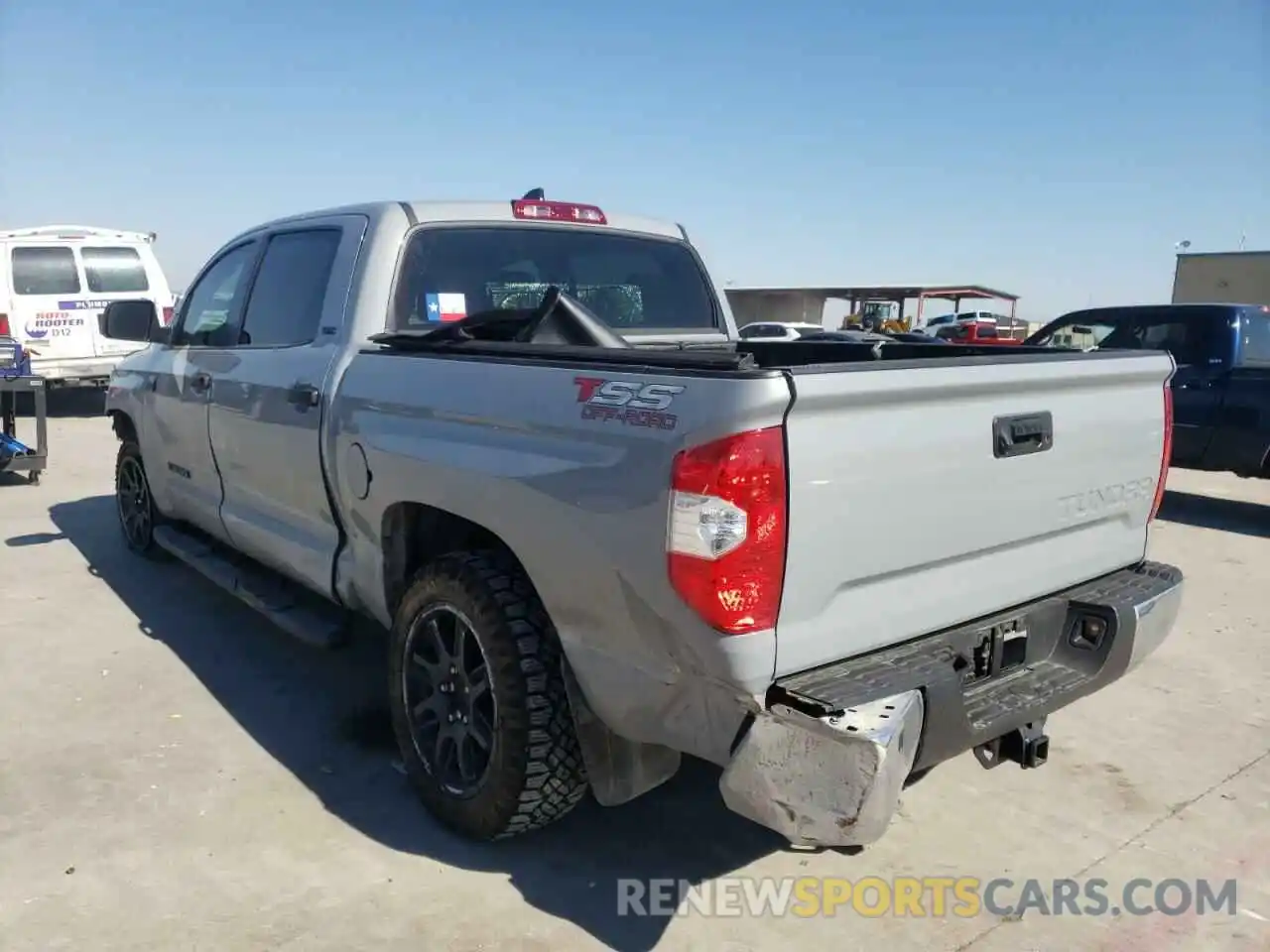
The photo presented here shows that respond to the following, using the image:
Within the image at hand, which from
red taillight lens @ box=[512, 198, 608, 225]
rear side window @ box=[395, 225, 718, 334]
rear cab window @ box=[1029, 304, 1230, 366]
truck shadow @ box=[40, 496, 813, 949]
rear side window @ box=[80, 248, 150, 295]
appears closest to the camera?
truck shadow @ box=[40, 496, 813, 949]

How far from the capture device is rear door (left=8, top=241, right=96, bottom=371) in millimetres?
12414

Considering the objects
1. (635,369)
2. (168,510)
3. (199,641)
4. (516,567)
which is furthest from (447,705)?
(168,510)

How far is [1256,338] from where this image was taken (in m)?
8.86

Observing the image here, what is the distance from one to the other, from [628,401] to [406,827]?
66.7 inches

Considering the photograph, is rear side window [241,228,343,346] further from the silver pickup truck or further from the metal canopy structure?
the metal canopy structure

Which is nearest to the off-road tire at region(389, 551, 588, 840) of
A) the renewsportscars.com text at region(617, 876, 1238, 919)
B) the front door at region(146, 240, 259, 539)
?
the renewsportscars.com text at region(617, 876, 1238, 919)

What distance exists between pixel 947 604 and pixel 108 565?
5436mm

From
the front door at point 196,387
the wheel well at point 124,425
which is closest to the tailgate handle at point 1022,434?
the front door at point 196,387

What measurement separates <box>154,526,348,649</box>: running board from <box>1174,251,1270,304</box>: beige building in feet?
87.7

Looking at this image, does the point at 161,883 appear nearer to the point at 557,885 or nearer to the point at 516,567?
the point at 557,885

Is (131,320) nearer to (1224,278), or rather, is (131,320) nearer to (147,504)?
(147,504)

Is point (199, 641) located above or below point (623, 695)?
below

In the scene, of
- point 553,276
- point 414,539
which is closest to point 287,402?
point 414,539

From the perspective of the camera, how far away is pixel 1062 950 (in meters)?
2.64
